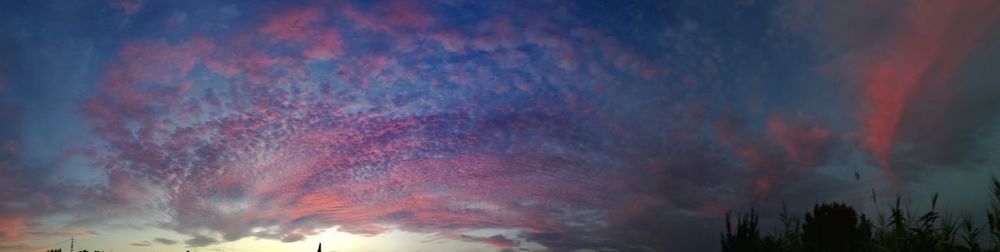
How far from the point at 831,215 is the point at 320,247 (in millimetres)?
35806

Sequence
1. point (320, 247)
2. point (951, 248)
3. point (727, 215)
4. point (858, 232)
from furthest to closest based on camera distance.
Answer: point (320, 247) → point (727, 215) → point (858, 232) → point (951, 248)

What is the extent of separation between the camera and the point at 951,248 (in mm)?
15859

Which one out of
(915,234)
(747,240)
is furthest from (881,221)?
(747,240)

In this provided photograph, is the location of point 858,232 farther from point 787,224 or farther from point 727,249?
point 727,249

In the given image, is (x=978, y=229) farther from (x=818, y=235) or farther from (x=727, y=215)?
(x=727, y=215)

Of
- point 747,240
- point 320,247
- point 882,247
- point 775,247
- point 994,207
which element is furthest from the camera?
point 320,247

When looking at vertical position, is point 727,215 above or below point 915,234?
above

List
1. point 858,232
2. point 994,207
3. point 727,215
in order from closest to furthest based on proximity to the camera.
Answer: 1. point 994,207
2. point 858,232
3. point 727,215

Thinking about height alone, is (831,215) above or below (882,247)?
above

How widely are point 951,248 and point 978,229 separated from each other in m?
0.80

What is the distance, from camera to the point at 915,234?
17453 mm

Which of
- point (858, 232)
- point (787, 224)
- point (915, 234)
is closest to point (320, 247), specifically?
point (787, 224)

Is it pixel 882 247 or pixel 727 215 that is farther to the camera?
pixel 727 215

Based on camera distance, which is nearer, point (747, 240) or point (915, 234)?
point (915, 234)
